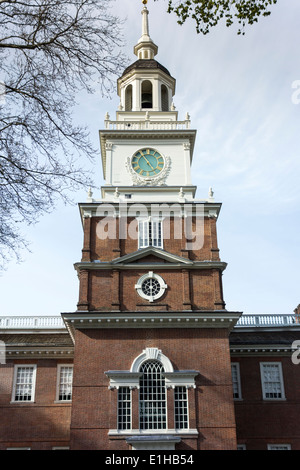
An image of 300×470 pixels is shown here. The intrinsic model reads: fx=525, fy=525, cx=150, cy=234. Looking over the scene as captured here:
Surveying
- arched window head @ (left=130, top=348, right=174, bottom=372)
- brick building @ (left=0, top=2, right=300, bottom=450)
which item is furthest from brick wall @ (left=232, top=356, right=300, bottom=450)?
arched window head @ (left=130, top=348, right=174, bottom=372)

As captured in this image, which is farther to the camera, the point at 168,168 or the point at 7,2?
the point at 168,168

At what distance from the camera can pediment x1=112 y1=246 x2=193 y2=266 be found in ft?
82.5

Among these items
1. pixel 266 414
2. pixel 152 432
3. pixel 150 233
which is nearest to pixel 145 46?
pixel 150 233

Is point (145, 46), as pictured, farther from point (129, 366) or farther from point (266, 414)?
point (266, 414)

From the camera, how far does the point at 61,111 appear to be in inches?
424

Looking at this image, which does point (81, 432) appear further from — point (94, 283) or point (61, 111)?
point (61, 111)

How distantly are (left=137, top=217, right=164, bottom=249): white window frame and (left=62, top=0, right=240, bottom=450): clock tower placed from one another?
52 mm

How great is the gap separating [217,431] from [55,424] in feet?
29.8

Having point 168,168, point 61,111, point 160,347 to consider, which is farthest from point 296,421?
point 61,111

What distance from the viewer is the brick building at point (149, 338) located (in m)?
22.6

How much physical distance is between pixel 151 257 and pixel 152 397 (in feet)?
21.4

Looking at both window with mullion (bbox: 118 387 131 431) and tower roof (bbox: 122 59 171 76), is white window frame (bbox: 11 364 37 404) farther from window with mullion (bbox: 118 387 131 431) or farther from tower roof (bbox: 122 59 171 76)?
tower roof (bbox: 122 59 171 76)

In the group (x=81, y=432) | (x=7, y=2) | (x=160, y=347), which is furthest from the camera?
(x=160, y=347)

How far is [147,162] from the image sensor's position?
29.1 meters
